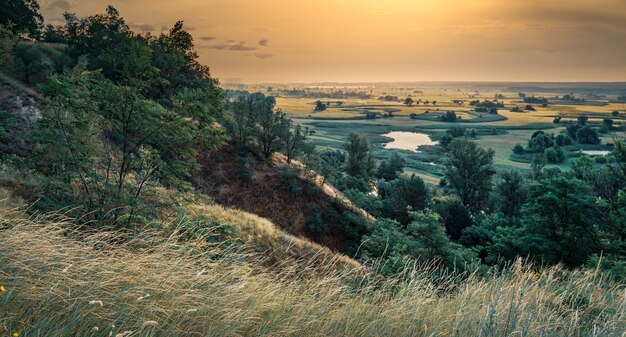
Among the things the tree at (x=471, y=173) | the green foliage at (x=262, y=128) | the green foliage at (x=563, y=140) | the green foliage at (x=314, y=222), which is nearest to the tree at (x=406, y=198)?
the tree at (x=471, y=173)

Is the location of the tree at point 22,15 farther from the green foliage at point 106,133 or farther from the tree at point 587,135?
the tree at point 587,135

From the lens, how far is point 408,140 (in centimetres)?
16100

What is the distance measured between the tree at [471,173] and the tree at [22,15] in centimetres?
6556

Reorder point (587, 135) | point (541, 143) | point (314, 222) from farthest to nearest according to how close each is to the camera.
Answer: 1. point (587, 135)
2. point (541, 143)
3. point (314, 222)

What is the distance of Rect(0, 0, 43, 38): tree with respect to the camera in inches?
1991

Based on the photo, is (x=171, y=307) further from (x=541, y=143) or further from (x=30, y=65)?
(x=541, y=143)

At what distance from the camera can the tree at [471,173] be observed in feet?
211

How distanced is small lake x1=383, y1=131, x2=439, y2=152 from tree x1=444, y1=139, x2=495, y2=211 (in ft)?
226

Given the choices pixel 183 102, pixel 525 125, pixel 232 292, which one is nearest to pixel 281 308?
pixel 232 292

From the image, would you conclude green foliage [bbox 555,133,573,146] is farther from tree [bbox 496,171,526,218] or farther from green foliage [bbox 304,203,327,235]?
green foliage [bbox 304,203,327,235]

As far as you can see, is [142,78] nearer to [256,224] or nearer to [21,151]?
[256,224]

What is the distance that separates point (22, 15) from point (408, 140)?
134314 mm

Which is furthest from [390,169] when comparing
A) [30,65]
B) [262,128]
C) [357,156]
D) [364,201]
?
[30,65]

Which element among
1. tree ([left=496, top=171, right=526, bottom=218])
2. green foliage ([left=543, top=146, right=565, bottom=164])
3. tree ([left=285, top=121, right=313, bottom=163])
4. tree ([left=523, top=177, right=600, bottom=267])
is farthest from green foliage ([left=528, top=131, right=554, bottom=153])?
tree ([left=523, top=177, right=600, bottom=267])
